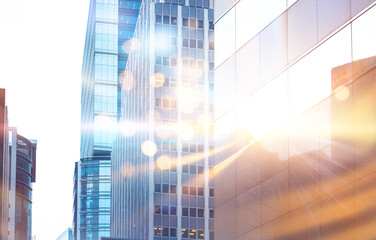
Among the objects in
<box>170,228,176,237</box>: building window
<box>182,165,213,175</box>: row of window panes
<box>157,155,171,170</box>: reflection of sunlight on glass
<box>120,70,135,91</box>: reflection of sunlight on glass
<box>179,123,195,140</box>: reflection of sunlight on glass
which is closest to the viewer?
<box>170,228,176,237</box>: building window

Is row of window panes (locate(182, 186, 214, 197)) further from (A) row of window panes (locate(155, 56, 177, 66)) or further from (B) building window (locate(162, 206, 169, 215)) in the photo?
(A) row of window panes (locate(155, 56, 177, 66))

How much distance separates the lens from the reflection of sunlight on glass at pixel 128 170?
401ft

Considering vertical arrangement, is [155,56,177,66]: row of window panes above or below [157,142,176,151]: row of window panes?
above

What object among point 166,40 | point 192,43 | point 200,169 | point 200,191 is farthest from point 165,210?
point 192,43

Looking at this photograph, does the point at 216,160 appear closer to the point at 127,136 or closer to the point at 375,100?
the point at 375,100

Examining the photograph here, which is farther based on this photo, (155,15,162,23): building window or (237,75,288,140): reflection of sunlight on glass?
(155,15,162,23): building window

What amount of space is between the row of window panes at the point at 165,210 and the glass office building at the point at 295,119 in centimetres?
7403

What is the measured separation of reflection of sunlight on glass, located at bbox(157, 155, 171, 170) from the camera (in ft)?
344

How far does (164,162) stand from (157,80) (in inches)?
476

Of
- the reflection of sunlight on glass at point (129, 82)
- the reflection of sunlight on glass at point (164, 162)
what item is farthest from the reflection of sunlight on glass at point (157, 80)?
the reflection of sunlight on glass at point (129, 82)

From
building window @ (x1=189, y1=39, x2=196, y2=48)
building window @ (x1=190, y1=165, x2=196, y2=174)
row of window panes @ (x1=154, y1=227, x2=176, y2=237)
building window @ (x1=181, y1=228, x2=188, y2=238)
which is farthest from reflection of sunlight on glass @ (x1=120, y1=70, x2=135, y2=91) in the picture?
building window @ (x1=181, y1=228, x2=188, y2=238)

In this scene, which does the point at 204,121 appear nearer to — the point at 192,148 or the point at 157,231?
the point at 192,148

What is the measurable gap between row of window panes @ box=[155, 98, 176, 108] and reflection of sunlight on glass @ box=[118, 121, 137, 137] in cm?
1495

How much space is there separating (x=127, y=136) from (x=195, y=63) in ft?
85.8
